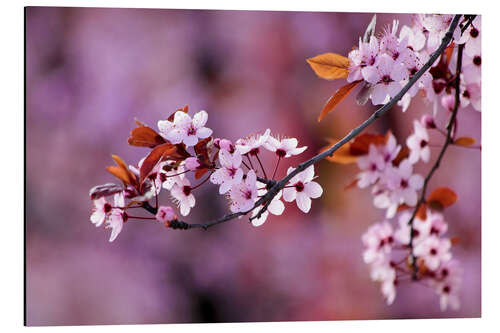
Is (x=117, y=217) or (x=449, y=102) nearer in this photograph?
Answer: (x=117, y=217)

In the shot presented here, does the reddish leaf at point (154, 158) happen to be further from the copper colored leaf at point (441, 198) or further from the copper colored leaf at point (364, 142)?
the copper colored leaf at point (441, 198)

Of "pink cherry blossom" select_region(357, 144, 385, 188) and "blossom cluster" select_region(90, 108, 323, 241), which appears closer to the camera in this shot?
"blossom cluster" select_region(90, 108, 323, 241)

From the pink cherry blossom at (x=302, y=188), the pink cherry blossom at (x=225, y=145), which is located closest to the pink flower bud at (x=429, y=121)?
the pink cherry blossom at (x=302, y=188)

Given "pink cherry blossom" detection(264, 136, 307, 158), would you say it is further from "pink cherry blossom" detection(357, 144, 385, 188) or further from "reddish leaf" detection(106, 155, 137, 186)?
"pink cherry blossom" detection(357, 144, 385, 188)

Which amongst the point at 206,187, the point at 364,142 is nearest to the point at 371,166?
the point at 364,142

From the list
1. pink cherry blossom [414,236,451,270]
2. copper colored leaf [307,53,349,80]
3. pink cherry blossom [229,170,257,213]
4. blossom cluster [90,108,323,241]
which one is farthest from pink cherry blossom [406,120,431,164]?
pink cherry blossom [229,170,257,213]

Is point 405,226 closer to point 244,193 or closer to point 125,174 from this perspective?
point 244,193
